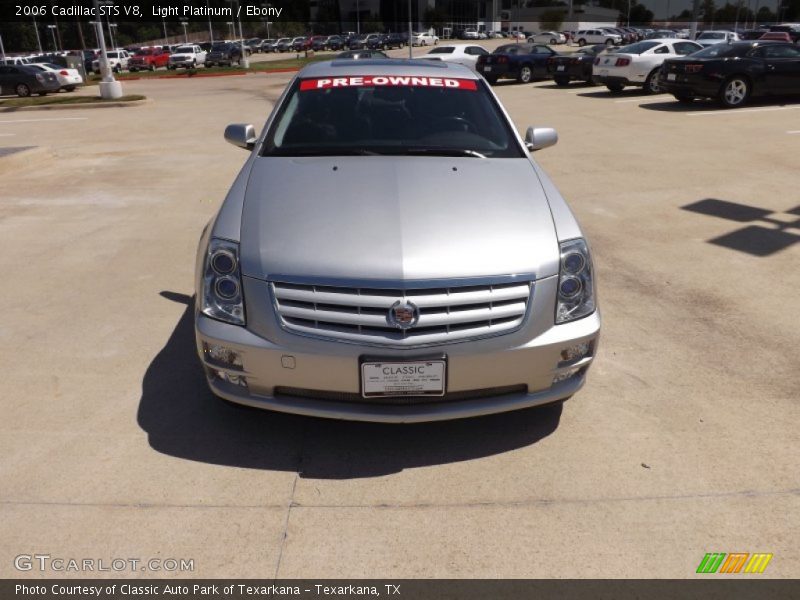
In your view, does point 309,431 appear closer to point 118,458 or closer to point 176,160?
point 118,458

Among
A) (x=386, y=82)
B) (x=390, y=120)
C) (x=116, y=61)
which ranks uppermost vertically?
(x=386, y=82)

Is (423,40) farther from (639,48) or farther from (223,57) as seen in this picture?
(639,48)

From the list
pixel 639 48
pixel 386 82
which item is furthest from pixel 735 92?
pixel 386 82

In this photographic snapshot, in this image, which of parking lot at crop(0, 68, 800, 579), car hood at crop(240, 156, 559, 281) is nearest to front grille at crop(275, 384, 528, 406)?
parking lot at crop(0, 68, 800, 579)

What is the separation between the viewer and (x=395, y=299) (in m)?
2.79

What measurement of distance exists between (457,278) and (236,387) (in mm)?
1154

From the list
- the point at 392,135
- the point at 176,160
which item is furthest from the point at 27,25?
the point at 392,135

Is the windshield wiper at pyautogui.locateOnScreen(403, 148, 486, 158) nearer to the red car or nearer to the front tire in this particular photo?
the front tire

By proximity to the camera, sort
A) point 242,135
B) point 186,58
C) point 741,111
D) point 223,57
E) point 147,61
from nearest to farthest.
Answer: point 242,135 < point 741,111 < point 186,58 < point 223,57 < point 147,61

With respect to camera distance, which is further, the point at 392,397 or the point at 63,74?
the point at 63,74

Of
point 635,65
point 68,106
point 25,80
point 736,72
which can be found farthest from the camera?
point 25,80

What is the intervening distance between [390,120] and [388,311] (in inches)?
76.1

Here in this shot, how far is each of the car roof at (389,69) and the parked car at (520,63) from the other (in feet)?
64.6

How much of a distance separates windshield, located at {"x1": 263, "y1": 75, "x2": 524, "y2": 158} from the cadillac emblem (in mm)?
1463
